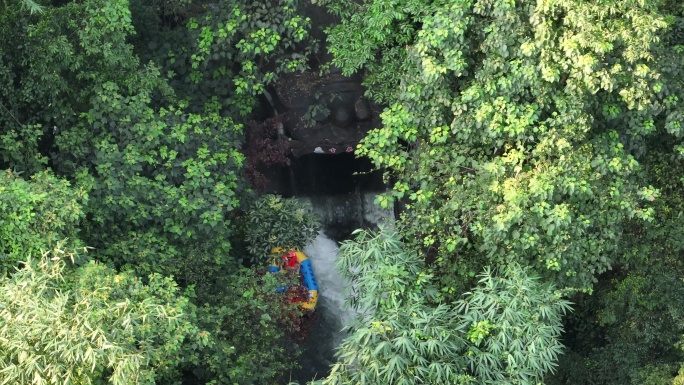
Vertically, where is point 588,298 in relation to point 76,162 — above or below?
below

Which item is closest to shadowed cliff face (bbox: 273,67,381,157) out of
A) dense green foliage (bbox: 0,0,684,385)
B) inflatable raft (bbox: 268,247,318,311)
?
dense green foliage (bbox: 0,0,684,385)

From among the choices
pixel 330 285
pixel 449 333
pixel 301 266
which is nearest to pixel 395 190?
pixel 449 333

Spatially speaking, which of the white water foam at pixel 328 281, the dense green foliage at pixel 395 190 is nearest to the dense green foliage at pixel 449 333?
the dense green foliage at pixel 395 190

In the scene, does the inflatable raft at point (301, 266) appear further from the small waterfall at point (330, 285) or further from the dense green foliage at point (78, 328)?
the dense green foliage at point (78, 328)

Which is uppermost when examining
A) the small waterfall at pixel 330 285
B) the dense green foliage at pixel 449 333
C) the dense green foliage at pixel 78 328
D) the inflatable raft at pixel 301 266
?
the dense green foliage at pixel 78 328

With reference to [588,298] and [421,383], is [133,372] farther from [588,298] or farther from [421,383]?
[588,298]

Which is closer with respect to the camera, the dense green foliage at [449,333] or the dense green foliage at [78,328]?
the dense green foliage at [78,328]

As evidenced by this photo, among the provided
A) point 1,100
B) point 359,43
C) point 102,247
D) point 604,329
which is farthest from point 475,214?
point 1,100

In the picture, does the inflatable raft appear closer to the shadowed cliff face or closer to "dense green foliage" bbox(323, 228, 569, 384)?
the shadowed cliff face
